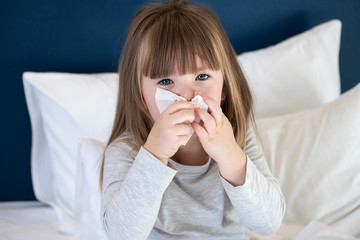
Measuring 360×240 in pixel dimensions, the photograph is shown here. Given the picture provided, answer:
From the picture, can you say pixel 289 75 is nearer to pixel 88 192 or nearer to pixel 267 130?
pixel 267 130

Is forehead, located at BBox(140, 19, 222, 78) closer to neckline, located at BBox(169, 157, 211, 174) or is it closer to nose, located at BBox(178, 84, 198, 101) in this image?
nose, located at BBox(178, 84, 198, 101)

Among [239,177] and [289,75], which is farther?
[289,75]

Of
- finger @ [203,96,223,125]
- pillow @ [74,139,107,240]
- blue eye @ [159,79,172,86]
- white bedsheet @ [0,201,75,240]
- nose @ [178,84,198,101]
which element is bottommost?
white bedsheet @ [0,201,75,240]

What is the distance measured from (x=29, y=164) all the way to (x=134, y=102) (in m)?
0.65

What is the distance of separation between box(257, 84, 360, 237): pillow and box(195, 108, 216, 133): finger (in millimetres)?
497

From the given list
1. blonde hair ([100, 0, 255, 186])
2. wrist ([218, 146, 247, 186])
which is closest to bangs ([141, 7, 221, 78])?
blonde hair ([100, 0, 255, 186])

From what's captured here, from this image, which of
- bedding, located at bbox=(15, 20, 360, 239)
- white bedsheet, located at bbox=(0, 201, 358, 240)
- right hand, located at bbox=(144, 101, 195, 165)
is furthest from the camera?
bedding, located at bbox=(15, 20, 360, 239)

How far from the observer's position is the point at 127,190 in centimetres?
94

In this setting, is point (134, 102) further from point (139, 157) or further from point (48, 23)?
point (48, 23)

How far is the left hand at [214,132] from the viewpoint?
92cm

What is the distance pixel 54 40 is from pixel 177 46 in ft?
2.17

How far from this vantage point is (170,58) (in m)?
0.97

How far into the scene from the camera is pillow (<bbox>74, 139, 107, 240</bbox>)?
1.21 m

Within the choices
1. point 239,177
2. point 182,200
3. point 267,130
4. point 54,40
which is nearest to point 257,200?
point 239,177
